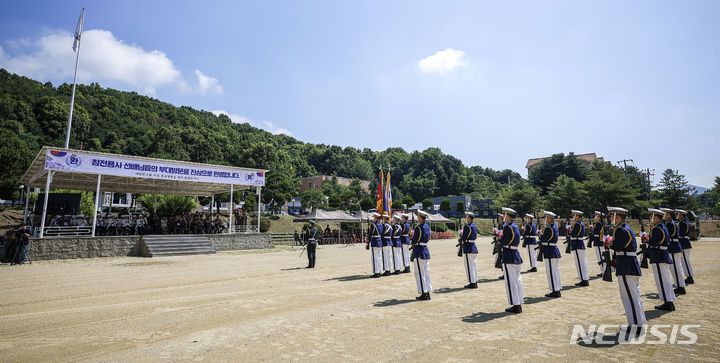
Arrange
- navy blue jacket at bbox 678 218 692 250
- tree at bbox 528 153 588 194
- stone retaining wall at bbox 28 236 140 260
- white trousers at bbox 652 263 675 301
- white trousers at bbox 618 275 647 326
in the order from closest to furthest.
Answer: white trousers at bbox 618 275 647 326, white trousers at bbox 652 263 675 301, navy blue jacket at bbox 678 218 692 250, stone retaining wall at bbox 28 236 140 260, tree at bbox 528 153 588 194

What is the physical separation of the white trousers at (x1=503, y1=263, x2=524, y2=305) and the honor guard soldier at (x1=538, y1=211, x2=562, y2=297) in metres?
2.02

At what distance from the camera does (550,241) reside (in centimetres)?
880

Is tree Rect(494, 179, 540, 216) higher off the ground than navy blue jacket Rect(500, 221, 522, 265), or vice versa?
tree Rect(494, 179, 540, 216)

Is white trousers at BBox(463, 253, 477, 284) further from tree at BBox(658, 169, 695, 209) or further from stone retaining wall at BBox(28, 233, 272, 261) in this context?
tree at BBox(658, 169, 695, 209)

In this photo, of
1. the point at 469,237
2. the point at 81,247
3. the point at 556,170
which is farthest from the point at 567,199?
the point at 81,247

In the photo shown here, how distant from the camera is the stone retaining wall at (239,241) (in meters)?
22.0

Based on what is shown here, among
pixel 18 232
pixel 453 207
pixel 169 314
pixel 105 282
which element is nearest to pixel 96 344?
pixel 169 314

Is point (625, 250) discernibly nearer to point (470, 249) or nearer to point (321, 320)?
point (470, 249)

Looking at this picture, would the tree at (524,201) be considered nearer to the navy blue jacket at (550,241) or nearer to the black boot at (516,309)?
the navy blue jacket at (550,241)

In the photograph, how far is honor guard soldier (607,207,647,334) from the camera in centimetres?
528

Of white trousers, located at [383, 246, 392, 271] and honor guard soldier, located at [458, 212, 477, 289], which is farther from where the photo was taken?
white trousers, located at [383, 246, 392, 271]

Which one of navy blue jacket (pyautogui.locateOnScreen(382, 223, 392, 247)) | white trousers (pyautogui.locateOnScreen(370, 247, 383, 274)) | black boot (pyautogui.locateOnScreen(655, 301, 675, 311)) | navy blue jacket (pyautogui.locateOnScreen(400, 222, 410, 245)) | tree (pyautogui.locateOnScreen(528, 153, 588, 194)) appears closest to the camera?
black boot (pyautogui.locateOnScreen(655, 301, 675, 311))

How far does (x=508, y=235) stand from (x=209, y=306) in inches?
253

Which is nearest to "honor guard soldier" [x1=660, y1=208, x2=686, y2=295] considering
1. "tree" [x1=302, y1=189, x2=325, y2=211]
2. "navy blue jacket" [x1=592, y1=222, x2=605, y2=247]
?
"navy blue jacket" [x1=592, y1=222, x2=605, y2=247]
